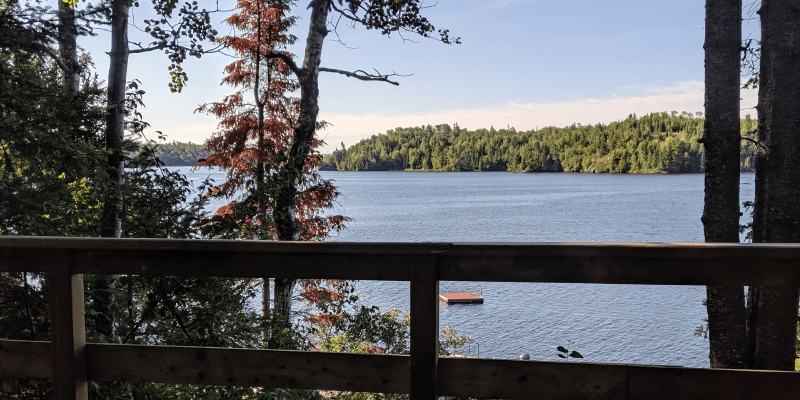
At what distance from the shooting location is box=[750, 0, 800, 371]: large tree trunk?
5203 mm

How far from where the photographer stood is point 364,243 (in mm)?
1711

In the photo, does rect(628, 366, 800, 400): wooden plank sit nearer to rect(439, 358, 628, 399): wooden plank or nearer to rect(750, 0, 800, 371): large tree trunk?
rect(439, 358, 628, 399): wooden plank

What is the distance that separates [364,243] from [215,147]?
11751 millimetres

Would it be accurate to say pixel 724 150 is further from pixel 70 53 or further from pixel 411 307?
pixel 70 53

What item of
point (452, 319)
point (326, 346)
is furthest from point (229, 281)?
point (452, 319)

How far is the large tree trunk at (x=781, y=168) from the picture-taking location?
5.20m

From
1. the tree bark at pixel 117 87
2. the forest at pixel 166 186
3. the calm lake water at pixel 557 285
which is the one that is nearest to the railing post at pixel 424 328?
the forest at pixel 166 186

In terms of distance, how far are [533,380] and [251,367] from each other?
880mm

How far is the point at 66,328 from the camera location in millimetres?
1908

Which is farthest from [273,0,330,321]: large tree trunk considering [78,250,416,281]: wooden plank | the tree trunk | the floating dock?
the floating dock

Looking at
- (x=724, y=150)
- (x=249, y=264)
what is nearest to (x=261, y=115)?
(x=724, y=150)

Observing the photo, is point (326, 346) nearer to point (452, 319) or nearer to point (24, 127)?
point (24, 127)

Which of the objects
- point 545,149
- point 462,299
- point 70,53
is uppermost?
point 545,149

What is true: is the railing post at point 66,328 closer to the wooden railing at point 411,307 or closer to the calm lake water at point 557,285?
the wooden railing at point 411,307
